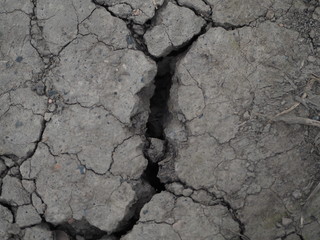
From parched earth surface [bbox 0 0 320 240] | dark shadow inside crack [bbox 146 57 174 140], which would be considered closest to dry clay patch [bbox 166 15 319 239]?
parched earth surface [bbox 0 0 320 240]

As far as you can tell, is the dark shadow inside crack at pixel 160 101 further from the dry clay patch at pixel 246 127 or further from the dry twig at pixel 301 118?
the dry twig at pixel 301 118

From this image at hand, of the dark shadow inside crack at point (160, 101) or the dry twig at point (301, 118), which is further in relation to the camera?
the dark shadow inside crack at point (160, 101)

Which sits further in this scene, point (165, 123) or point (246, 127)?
point (165, 123)

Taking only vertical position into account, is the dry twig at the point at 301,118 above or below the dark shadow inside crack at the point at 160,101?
below

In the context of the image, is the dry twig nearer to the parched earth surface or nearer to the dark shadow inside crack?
the parched earth surface

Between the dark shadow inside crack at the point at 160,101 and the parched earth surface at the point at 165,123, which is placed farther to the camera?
the dark shadow inside crack at the point at 160,101

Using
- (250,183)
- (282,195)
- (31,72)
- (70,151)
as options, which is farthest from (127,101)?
(282,195)

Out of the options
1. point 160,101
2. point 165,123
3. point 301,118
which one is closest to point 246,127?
point 301,118

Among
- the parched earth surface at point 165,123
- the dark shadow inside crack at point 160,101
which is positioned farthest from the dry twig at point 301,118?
the dark shadow inside crack at point 160,101

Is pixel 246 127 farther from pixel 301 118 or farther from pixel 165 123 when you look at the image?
pixel 165 123
